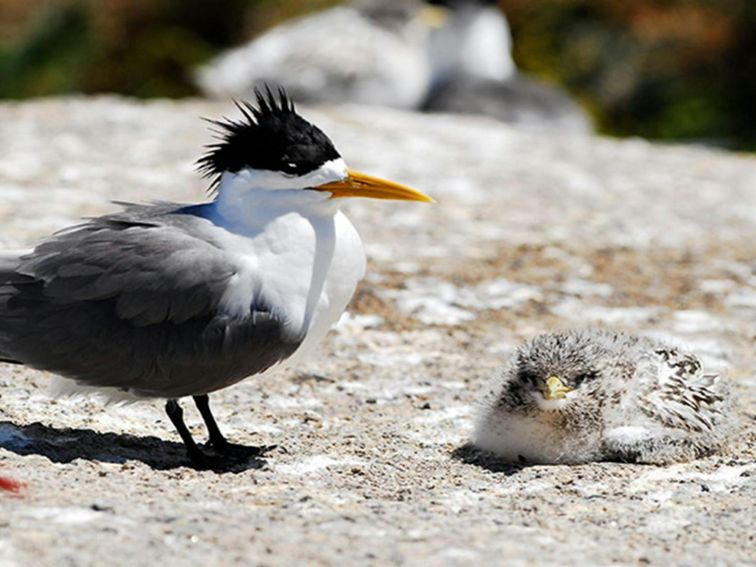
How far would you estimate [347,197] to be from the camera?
459 cm

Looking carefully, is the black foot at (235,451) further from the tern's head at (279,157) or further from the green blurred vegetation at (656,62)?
the green blurred vegetation at (656,62)

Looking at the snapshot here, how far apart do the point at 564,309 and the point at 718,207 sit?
96.7 inches

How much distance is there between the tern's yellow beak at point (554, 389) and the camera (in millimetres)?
4590

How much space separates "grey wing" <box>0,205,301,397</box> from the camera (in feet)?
14.0

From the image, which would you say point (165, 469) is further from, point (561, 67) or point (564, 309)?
point (561, 67)

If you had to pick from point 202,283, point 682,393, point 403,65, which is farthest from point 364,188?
point 403,65

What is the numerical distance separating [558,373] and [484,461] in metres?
0.38

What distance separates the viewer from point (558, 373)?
4.66m

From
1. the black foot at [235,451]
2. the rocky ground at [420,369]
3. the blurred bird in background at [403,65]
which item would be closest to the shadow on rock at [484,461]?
the rocky ground at [420,369]

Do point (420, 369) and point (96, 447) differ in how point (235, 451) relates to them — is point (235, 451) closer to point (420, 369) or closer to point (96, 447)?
point (96, 447)

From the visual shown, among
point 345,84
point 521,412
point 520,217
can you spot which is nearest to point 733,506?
point 521,412

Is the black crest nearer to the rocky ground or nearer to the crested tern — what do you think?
the crested tern

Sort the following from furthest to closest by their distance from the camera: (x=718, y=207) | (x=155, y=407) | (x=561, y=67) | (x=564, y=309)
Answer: (x=561, y=67), (x=718, y=207), (x=564, y=309), (x=155, y=407)

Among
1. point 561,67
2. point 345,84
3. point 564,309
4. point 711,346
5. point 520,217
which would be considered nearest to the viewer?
point 711,346
